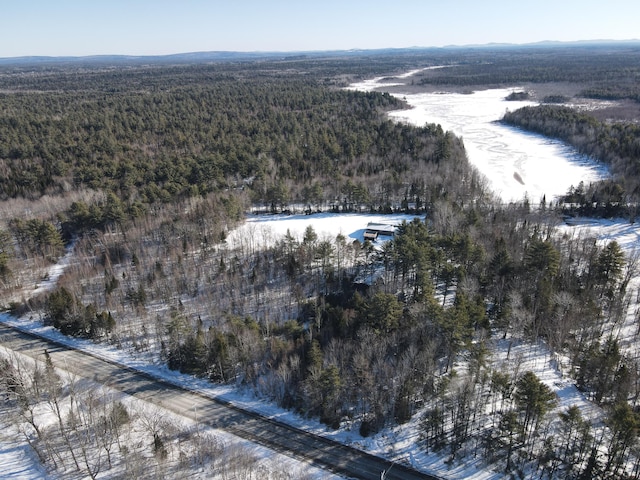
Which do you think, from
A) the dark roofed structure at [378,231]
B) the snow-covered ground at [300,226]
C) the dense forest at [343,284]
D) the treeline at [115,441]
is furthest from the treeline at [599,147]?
the treeline at [115,441]

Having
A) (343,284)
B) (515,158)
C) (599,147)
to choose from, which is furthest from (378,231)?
(599,147)

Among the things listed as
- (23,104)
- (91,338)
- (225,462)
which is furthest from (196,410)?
(23,104)

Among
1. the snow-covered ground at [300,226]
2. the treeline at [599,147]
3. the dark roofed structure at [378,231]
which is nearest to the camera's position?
the dark roofed structure at [378,231]

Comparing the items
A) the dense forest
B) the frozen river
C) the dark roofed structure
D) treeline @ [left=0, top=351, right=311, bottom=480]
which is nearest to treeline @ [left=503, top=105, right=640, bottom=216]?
the dense forest

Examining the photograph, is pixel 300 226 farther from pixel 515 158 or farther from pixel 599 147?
pixel 599 147

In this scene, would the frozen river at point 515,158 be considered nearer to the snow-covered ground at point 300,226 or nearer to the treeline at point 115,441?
the snow-covered ground at point 300,226

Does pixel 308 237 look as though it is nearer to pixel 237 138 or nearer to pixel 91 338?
pixel 91 338
